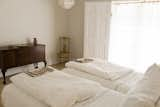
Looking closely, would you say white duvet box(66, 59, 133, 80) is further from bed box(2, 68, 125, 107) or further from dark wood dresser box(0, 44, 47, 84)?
dark wood dresser box(0, 44, 47, 84)

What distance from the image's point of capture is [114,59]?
4113mm

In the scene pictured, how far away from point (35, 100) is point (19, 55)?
6.92ft

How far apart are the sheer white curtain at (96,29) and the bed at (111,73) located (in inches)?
58.4

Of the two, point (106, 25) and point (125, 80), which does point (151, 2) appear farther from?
point (125, 80)

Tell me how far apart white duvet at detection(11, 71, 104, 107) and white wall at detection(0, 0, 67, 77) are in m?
2.05

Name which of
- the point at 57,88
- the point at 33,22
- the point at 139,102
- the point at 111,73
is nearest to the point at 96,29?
the point at 33,22

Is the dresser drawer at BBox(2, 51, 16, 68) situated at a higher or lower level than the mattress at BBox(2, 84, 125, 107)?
higher

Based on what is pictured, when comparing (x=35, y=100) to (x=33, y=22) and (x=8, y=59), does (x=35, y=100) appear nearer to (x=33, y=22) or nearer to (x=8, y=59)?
(x=8, y=59)

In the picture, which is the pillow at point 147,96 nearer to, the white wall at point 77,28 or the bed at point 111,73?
the bed at point 111,73

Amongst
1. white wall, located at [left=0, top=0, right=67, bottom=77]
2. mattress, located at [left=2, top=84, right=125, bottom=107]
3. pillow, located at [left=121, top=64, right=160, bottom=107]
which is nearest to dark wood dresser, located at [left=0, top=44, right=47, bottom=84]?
white wall, located at [left=0, top=0, right=67, bottom=77]

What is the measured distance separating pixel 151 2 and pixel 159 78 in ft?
7.52

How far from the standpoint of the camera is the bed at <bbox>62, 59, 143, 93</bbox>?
7.26ft

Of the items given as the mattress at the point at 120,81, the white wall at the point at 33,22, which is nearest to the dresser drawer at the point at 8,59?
the white wall at the point at 33,22

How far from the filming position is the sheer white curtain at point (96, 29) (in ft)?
13.3
